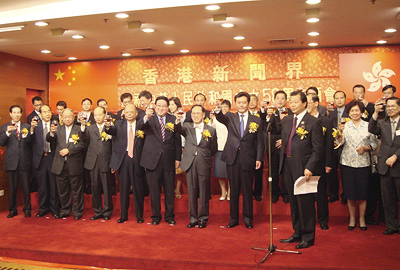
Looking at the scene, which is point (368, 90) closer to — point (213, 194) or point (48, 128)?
point (213, 194)

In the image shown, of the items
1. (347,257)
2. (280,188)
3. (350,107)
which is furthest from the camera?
(280,188)

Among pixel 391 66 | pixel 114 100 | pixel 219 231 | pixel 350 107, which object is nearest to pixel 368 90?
pixel 391 66

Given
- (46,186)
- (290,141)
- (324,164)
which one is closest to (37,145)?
(46,186)

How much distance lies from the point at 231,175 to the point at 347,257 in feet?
5.56

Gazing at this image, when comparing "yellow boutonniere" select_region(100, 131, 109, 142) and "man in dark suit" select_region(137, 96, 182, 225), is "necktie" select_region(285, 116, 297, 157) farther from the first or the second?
"yellow boutonniere" select_region(100, 131, 109, 142)

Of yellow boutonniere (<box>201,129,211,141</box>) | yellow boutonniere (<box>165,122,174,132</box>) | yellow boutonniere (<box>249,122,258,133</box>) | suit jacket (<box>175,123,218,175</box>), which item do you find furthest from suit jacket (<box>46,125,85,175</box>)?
yellow boutonniere (<box>249,122,258,133</box>)

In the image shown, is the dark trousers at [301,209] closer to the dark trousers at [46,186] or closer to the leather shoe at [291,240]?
the leather shoe at [291,240]

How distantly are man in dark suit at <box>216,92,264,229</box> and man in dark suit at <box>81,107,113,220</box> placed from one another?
65.1 inches

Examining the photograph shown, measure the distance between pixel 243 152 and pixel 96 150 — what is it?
2068 millimetres

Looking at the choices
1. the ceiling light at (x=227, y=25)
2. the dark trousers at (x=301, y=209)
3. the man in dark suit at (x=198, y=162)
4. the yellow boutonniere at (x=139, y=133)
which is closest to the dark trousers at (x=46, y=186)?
the yellow boutonniere at (x=139, y=133)

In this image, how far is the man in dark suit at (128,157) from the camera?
5.48 meters

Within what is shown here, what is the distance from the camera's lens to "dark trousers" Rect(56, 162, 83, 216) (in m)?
5.88

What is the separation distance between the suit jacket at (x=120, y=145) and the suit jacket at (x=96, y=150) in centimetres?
13

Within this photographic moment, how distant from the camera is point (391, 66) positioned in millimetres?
7844
